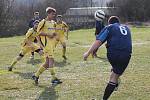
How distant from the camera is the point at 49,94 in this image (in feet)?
35.1

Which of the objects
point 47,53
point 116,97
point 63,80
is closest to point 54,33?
point 47,53

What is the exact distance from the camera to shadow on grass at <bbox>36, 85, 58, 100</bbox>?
10276 mm

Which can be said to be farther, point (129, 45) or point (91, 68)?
point (91, 68)

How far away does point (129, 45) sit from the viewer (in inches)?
355

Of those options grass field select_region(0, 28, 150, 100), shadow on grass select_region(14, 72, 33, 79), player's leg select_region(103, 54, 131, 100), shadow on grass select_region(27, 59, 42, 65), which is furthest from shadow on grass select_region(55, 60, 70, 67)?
player's leg select_region(103, 54, 131, 100)

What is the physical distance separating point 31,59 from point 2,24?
35.8 meters

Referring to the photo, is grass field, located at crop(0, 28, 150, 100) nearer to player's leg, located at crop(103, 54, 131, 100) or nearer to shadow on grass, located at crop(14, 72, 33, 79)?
shadow on grass, located at crop(14, 72, 33, 79)

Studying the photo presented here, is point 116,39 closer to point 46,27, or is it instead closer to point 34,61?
point 46,27

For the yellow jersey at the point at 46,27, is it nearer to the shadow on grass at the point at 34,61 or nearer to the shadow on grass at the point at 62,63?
the shadow on grass at the point at 62,63

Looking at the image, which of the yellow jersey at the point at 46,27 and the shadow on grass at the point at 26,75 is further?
the shadow on grass at the point at 26,75

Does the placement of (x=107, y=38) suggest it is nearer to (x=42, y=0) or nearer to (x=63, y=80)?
(x=63, y=80)

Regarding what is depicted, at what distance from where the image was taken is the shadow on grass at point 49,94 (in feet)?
33.7

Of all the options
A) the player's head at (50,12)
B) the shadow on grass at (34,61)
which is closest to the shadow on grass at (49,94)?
the player's head at (50,12)

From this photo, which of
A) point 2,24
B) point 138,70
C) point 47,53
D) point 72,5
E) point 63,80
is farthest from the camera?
point 72,5
